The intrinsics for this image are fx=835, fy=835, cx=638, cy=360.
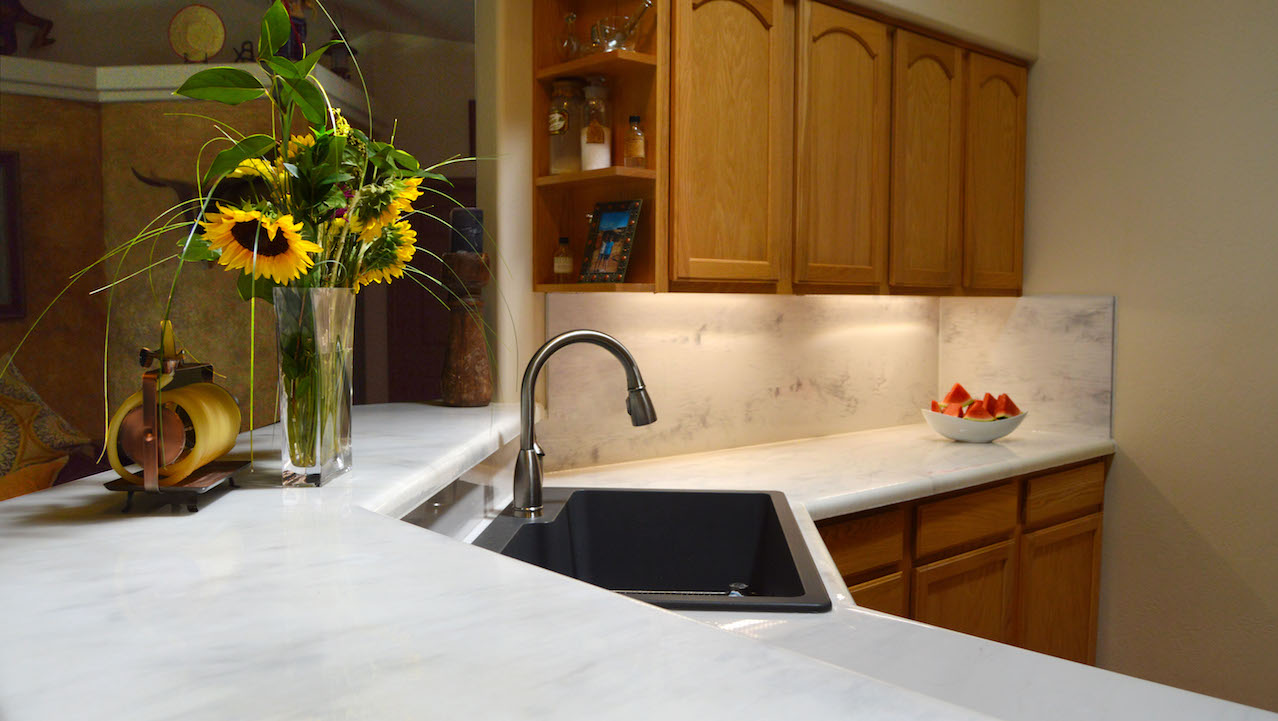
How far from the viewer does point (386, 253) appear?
1205mm

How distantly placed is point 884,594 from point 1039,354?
4.58 ft

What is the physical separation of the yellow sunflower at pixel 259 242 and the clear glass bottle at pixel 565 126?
112cm

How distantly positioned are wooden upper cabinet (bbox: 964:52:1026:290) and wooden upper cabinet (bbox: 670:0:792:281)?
94 centimetres

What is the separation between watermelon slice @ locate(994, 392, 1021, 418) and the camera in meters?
2.73

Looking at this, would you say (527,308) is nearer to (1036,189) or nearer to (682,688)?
(682,688)

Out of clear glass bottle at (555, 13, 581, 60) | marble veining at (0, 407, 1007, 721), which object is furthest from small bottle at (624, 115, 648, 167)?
marble veining at (0, 407, 1007, 721)

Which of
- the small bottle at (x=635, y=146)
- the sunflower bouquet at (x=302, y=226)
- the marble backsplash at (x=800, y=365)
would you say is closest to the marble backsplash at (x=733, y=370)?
the marble backsplash at (x=800, y=365)

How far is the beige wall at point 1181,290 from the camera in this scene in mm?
2521

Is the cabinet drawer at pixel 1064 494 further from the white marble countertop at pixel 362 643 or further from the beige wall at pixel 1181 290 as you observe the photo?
the white marble countertop at pixel 362 643

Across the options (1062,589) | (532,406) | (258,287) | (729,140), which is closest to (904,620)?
(532,406)

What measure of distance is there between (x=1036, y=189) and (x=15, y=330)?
10.1 feet

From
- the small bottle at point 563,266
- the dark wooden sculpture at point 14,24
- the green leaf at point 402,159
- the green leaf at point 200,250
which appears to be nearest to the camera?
the dark wooden sculpture at point 14,24

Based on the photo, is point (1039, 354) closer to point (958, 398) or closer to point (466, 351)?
point (958, 398)

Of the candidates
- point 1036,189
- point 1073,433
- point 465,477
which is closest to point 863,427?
point 1073,433
